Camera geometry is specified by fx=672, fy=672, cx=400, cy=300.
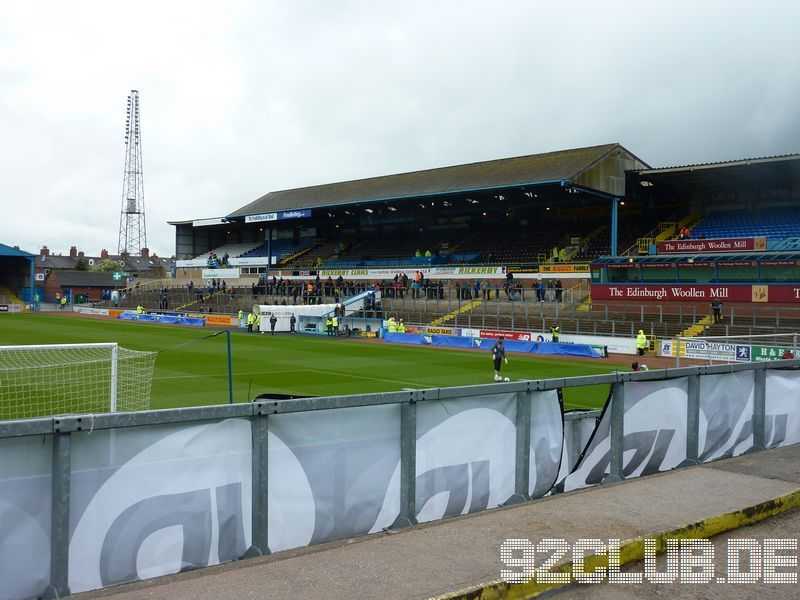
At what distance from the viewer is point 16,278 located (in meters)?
80.8

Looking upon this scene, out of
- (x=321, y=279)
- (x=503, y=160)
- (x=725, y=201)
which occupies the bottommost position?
(x=321, y=279)

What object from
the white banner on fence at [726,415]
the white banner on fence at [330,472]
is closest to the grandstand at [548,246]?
the white banner on fence at [726,415]

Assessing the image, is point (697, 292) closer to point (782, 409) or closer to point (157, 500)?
point (782, 409)

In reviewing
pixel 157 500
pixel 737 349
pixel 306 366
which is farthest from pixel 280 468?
pixel 737 349

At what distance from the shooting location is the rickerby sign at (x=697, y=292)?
34.9 meters

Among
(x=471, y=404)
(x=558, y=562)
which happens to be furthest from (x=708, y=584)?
(x=471, y=404)

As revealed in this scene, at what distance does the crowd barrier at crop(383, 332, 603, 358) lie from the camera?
3566 cm

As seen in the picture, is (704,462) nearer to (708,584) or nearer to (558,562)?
(708,584)

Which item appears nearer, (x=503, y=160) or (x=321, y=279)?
(x=503, y=160)

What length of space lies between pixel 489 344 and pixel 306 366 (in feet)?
46.5

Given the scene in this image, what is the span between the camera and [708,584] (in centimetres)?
545

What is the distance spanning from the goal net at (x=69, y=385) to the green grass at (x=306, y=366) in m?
0.92

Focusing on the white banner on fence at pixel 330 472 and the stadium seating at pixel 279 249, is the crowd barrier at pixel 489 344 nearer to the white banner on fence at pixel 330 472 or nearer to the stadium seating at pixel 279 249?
the white banner on fence at pixel 330 472

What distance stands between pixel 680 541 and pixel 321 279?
59704mm
